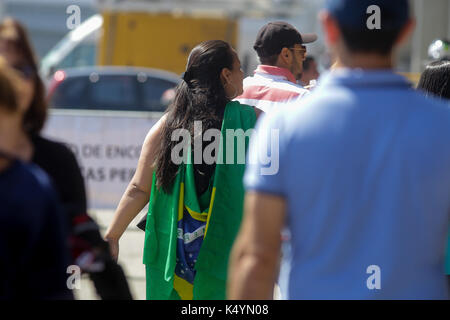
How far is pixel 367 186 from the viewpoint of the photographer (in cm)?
227

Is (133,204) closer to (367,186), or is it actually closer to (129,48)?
(367,186)

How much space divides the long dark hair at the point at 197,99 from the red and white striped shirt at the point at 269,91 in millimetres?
332

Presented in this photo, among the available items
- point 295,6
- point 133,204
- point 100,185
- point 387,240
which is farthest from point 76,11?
point 295,6

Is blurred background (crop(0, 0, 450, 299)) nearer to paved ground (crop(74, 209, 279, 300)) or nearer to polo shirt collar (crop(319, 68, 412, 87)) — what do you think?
paved ground (crop(74, 209, 279, 300))

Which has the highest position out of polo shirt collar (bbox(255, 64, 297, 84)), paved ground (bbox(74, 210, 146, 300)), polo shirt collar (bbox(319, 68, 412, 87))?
polo shirt collar (bbox(319, 68, 412, 87))

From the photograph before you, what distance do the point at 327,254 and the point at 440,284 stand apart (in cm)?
33

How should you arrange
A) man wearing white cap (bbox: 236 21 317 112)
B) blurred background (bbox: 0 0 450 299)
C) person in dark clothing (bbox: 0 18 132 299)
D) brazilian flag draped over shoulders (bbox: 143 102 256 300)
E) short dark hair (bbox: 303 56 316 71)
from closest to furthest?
person in dark clothing (bbox: 0 18 132 299) < brazilian flag draped over shoulders (bbox: 143 102 256 300) < man wearing white cap (bbox: 236 21 317 112) < short dark hair (bbox: 303 56 316 71) < blurred background (bbox: 0 0 450 299)

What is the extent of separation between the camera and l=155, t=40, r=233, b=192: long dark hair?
407 cm

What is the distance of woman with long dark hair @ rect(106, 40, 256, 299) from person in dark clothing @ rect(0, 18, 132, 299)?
121 cm

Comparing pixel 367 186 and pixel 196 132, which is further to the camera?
pixel 196 132

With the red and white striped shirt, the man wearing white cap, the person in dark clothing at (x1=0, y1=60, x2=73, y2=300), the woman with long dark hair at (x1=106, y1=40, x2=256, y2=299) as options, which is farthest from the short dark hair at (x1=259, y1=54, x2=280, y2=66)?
the person in dark clothing at (x1=0, y1=60, x2=73, y2=300)

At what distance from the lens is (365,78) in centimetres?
231

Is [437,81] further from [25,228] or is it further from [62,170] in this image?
[25,228]

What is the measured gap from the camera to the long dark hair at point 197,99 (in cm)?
407
